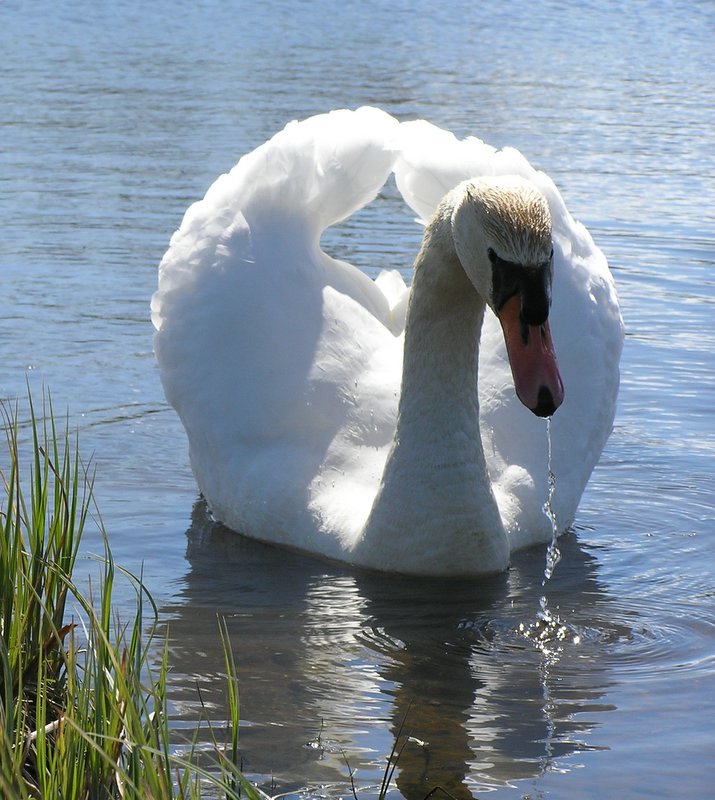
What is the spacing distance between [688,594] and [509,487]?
0.79m

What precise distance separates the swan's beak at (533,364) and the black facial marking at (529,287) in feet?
0.08

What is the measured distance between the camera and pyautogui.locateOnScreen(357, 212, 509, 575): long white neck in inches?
222

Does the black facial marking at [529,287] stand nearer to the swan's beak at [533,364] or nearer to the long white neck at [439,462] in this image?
the swan's beak at [533,364]

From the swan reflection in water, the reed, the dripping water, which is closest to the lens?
the reed

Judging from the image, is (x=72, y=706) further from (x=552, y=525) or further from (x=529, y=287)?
(x=552, y=525)

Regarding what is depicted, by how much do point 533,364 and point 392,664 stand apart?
3.56 feet

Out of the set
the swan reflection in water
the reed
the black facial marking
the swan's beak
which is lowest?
the swan reflection in water

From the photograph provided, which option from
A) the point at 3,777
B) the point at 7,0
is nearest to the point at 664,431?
the point at 3,777

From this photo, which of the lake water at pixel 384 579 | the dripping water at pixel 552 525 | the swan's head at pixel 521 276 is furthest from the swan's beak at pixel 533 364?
the dripping water at pixel 552 525

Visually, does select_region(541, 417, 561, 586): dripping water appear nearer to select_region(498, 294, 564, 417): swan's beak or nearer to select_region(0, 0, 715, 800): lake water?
select_region(0, 0, 715, 800): lake water

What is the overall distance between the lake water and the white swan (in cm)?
25

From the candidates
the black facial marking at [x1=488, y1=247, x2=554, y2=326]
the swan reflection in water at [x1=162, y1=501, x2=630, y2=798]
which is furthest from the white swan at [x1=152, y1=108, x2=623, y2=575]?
the swan reflection in water at [x1=162, y1=501, x2=630, y2=798]

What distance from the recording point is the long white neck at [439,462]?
5.64 m

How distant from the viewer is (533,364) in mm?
4770
